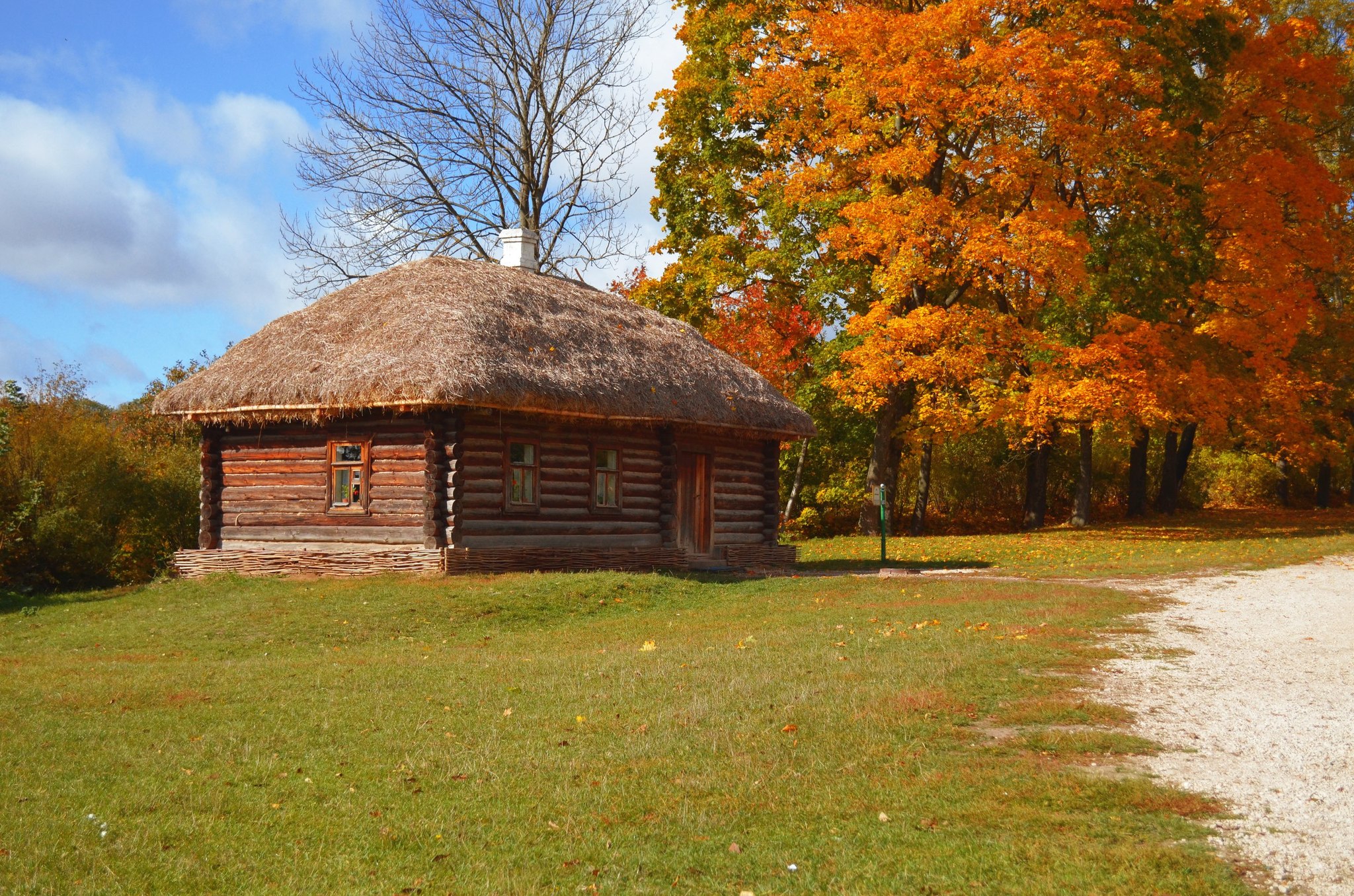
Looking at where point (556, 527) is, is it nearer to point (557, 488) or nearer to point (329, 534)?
point (557, 488)

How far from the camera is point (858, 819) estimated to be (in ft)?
23.2

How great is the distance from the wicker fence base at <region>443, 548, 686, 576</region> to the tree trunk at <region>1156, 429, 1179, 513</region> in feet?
73.0

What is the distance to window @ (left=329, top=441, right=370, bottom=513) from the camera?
21875 millimetres

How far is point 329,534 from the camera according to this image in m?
22.1

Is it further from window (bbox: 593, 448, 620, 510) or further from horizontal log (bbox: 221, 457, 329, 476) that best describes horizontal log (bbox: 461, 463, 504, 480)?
horizontal log (bbox: 221, 457, 329, 476)

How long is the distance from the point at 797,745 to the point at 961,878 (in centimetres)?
267

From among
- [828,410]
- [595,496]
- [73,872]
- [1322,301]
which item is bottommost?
[73,872]

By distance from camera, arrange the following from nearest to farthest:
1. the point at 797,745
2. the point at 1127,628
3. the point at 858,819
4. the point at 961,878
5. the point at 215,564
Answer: the point at 961,878 < the point at 858,819 < the point at 797,745 < the point at 1127,628 < the point at 215,564

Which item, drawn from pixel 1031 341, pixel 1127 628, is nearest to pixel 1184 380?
pixel 1031 341

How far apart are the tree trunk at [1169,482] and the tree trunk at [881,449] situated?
10.8 metres

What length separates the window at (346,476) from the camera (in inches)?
861

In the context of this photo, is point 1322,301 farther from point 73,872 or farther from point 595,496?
point 73,872

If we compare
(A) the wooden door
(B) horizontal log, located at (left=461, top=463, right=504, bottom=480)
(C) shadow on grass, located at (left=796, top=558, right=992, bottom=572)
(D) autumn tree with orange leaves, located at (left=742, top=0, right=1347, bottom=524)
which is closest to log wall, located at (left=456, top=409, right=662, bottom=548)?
(B) horizontal log, located at (left=461, top=463, right=504, bottom=480)

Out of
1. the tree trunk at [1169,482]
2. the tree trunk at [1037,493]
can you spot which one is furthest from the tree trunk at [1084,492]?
the tree trunk at [1169,482]
